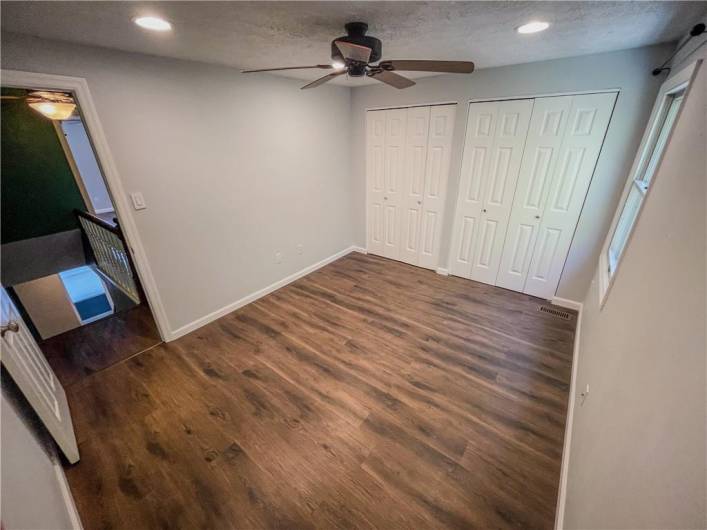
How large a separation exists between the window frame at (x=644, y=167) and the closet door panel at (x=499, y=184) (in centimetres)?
86

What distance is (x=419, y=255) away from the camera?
3.89m

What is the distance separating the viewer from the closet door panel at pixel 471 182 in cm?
286

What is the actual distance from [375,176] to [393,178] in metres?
0.29

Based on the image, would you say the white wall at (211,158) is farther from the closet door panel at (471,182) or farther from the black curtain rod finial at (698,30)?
the black curtain rod finial at (698,30)

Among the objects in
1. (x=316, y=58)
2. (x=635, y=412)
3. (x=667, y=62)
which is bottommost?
(x=635, y=412)

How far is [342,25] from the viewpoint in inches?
59.6

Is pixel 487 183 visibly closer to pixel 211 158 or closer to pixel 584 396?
pixel 584 396

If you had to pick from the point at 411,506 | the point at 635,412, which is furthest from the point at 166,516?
the point at 635,412

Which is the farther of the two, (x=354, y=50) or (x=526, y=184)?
(x=526, y=184)

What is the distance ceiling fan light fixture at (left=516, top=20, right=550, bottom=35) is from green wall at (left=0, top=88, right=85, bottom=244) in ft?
17.2

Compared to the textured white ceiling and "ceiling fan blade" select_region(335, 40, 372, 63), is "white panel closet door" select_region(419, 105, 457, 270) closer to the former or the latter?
the textured white ceiling

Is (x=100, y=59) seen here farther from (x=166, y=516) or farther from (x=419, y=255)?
(x=419, y=255)

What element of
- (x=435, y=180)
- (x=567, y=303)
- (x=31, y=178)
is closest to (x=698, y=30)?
(x=435, y=180)

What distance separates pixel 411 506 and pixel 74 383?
2.60m
